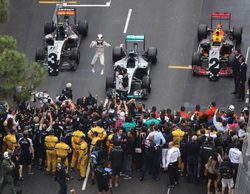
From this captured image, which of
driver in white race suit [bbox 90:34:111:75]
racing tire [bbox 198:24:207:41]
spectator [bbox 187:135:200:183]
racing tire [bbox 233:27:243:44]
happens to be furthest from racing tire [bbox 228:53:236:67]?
spectator [bbox 187:135:200:183]

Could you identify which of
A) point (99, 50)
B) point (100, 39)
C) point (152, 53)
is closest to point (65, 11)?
point (99, 50)

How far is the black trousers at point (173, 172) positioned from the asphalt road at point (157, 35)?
6.82 m

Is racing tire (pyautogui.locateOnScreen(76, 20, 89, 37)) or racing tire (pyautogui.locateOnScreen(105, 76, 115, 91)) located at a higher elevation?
racing tire (pyautogui.locateOnScreen(76, 20, 89, 37))

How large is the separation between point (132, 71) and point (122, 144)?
25.1 feet

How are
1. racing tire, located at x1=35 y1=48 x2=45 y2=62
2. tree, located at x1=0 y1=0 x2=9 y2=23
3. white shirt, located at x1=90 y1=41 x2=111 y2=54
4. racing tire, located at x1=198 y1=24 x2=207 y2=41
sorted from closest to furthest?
1. tree, located at x1=0 y1=0 x2=9 y2=23
2. white shirt, located at x1=90 y1=41 x2=111 y2=54
3. racing tire, located at x1=35 y1=48 x2=45 y2=62
4. racing tire, located at x1=198 y1=24 x2=207 y2=41

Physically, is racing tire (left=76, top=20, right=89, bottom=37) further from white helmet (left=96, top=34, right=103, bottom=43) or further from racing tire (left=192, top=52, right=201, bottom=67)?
racing tire (left=192, top=52, right=201, bottom=67)

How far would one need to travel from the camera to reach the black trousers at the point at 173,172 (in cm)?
3844

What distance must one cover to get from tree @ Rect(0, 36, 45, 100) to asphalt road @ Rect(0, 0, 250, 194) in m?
7.00

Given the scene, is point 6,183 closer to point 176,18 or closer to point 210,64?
point 210,64

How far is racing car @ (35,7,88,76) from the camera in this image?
155 feet

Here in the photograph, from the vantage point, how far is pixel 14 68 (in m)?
37.9

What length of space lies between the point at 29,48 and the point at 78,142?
1193cm

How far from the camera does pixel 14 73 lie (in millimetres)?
38094

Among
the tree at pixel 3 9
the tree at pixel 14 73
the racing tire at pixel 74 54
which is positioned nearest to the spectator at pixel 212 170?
the tree at pixel 14 73
